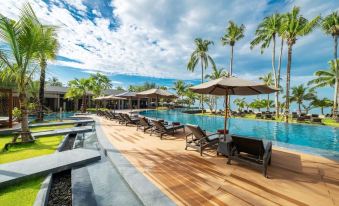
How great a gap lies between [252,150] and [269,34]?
23.7 metres

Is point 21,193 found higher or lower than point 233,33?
lower

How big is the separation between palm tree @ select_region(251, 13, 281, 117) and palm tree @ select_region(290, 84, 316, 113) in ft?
25.0

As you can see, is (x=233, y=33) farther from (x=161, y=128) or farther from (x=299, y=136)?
(x=161, y=128)

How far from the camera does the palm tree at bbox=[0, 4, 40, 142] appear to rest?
5.43 metres

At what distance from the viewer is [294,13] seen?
56.3 ft

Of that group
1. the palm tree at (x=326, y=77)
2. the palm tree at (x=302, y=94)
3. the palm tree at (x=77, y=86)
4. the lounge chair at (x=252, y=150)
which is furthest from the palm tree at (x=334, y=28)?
the palm tree at (x=77, y=86)

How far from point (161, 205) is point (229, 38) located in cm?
2836

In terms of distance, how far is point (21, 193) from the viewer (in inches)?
120

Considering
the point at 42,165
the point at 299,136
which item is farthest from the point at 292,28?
the point at 42,165

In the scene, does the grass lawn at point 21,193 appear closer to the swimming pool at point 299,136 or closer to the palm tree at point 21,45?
the palm tree at point 21,45

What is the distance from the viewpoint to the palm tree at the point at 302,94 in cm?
2667

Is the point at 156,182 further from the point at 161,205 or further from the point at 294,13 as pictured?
the point at 294,13

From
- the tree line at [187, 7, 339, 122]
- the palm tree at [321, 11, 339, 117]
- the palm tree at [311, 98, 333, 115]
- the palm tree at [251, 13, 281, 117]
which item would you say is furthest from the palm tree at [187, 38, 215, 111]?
the palm tree at [311, 98, 333, 115]

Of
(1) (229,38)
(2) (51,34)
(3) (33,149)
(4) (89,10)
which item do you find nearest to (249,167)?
(3) (33,149)
